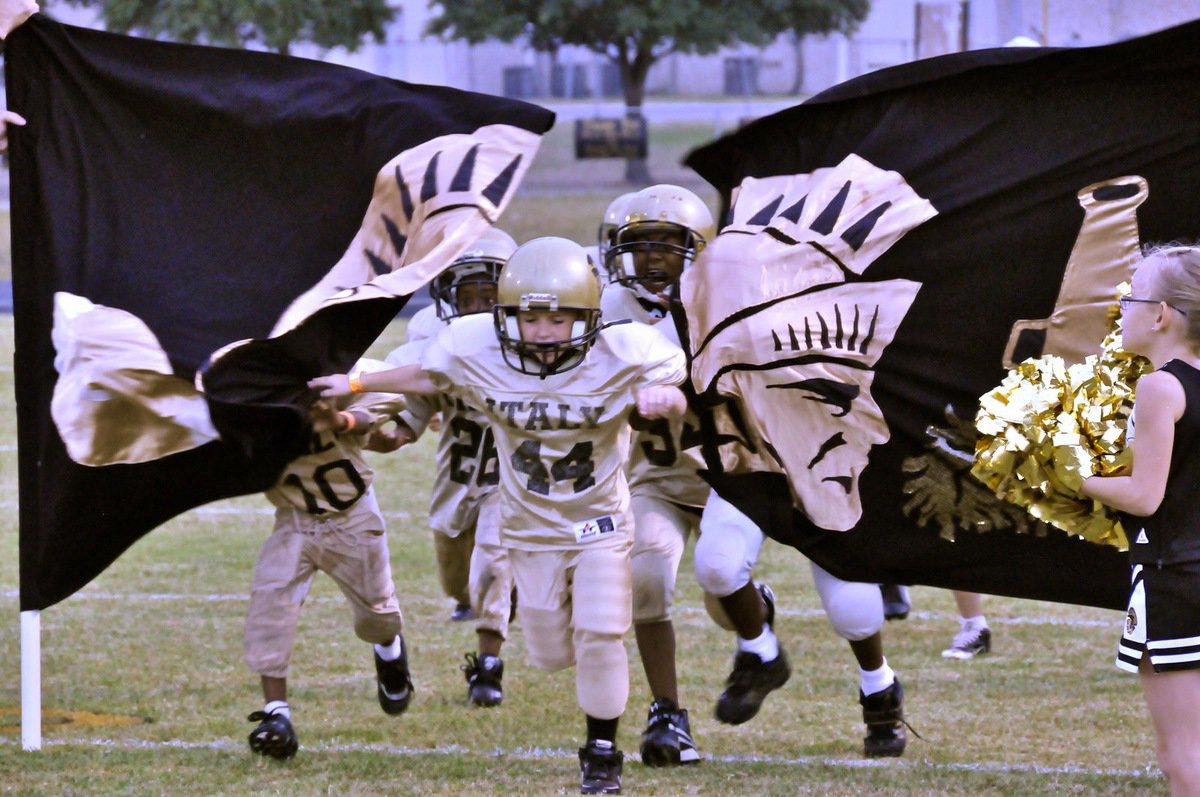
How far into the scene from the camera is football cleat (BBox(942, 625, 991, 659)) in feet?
24.1

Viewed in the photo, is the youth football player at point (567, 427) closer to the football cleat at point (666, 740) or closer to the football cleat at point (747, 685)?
the football cleat at point (666, 740)

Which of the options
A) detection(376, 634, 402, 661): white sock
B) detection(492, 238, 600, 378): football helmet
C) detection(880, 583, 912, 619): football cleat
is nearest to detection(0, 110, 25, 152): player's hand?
detection(492, 238, 600, 378): football helmet

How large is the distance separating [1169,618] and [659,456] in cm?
237

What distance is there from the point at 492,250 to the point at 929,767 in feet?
8.44

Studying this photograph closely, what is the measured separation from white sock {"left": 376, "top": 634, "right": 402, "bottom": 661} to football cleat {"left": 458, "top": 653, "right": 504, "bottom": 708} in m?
0.52

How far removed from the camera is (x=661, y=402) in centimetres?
523

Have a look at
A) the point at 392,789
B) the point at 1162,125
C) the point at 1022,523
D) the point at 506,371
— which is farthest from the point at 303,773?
the point at 1162,125

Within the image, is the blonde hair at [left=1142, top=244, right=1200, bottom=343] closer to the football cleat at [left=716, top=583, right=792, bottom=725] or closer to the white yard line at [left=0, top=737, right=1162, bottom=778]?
the white yard line at [left=0, top=737, right=1162, bottom=778]

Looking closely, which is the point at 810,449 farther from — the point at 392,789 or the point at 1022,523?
the point at 392,789

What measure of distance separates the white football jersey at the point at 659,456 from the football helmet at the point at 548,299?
0.65 metres

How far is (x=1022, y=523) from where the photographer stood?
5504 millimetres

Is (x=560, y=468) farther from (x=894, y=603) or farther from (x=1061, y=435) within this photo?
(x=894, y=603)

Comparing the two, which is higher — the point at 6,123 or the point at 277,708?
the point at 6,123

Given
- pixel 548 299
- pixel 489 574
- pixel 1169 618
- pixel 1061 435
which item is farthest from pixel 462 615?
pixel 1169 618
